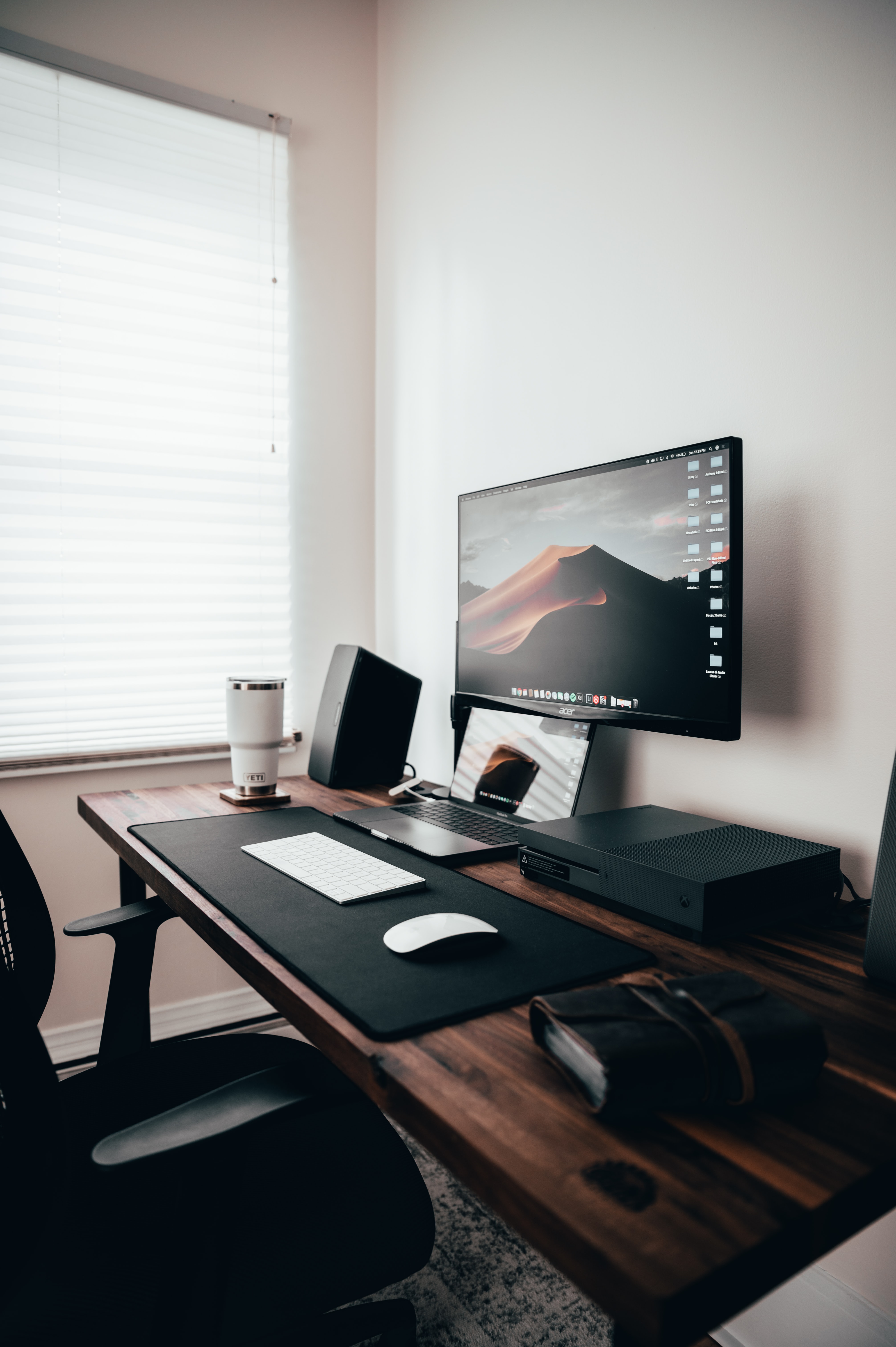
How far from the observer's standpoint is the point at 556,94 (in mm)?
1642

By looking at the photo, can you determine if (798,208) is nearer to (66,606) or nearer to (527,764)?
(527,764)

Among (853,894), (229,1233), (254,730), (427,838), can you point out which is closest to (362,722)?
(254,730)

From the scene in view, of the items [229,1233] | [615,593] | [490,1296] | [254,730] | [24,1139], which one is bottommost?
[490,1296]

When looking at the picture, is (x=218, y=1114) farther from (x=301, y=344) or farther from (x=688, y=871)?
(x=301, y=344)

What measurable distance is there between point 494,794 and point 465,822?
98mm

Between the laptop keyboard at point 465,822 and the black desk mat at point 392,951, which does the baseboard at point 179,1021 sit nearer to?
the laptop keyboard at point 465,822

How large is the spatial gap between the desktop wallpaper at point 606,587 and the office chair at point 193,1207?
0.71 meters

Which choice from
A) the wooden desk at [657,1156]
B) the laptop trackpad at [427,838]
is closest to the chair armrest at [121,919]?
the laptop trackpad at [427,838]

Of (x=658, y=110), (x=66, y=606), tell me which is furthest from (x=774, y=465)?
(x=66, y=606)

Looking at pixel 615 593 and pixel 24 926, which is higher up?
pixel 615 593

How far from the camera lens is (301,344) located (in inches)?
90.7

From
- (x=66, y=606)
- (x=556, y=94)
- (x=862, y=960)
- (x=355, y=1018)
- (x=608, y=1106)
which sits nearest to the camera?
(x=608, y=1106)

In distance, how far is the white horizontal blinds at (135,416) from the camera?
194cm

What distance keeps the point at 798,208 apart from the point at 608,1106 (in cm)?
121
